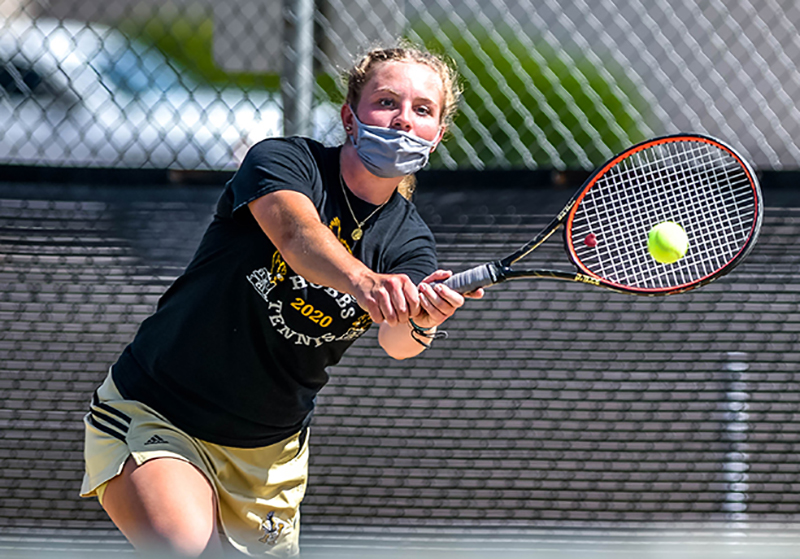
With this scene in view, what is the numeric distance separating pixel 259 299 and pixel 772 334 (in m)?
1.98

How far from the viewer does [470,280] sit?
1.85 meters

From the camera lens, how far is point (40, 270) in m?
→ 3.05

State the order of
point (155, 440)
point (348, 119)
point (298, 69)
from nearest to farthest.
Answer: point (155, 440) → point (348, 119) → point (298, 69)

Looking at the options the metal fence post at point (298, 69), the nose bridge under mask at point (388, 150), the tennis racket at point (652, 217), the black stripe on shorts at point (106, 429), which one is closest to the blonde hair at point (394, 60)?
the nose bridge under mask at point (388, 150)

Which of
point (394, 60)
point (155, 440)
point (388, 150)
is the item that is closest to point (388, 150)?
point (388, 150)

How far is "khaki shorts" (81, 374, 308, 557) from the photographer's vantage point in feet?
6.31

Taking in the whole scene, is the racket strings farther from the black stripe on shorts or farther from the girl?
the black stripe on shorts

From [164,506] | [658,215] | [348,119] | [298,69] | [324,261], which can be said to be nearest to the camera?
[324,261]

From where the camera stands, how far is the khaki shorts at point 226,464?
1.92 m

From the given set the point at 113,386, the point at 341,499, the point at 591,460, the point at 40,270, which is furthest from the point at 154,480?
the point at 591,460

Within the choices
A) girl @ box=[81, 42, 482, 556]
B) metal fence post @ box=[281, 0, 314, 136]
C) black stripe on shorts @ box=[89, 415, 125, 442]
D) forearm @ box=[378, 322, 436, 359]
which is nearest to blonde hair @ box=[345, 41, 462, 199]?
girl @ box=[81, 42, 482, 556]

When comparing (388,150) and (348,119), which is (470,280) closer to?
(388,150)

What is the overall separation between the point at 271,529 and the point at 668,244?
1221 mm

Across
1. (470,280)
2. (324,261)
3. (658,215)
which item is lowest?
(324,261)
